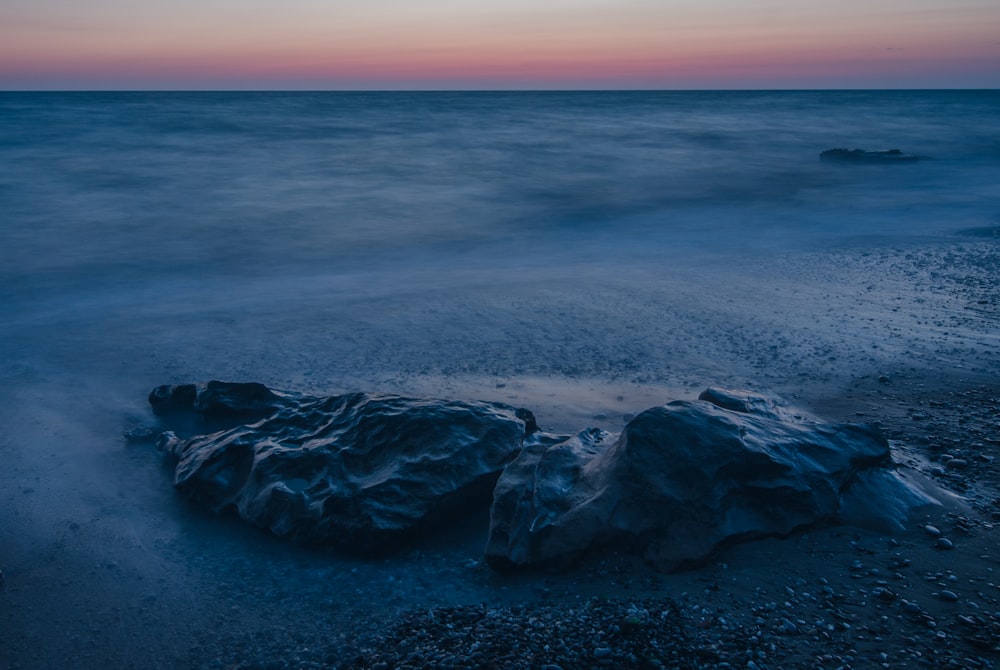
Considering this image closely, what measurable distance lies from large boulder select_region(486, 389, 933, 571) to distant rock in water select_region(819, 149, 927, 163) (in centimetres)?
2262

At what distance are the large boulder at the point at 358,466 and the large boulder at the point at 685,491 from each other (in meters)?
0.35

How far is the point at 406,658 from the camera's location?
339 centimetres

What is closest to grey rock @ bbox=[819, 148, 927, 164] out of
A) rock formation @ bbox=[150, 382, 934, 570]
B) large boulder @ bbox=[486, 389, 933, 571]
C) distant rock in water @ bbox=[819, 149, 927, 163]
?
distant rock in water @ bbox=[819, 149, 927, 163]

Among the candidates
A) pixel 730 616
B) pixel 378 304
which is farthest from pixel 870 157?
pixel 730 616

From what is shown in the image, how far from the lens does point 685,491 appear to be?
400cm

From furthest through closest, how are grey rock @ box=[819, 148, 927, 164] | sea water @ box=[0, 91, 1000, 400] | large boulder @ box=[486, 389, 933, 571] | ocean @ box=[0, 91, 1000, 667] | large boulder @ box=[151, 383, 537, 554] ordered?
grey rock @ box=[819, 148, 927, 164]
sea water @ box=[0, 91, 1000, 400]
ocean @ box=[0, 91, 1000, 667]
large boulder @ box=[151, 383, 537, 554]
large boulder @ box=[486, 389, 933, 571]

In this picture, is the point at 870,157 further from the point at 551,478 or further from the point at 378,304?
the point at 551,478

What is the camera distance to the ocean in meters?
4.47

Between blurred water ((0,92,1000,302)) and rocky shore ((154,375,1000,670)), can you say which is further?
blurred water ((0,92,1000,302))

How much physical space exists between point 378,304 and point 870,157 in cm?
2074

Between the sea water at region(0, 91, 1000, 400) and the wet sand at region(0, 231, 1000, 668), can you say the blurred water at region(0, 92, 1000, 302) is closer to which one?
the sea water at region(0, 91, 1000, 400)

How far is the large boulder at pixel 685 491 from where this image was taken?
3.95 metres

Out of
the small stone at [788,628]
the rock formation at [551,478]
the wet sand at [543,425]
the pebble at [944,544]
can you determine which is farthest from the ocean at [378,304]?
the pebble at [944,544]

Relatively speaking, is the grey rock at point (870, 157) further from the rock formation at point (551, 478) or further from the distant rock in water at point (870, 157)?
the rock formation at point (551, 478)
